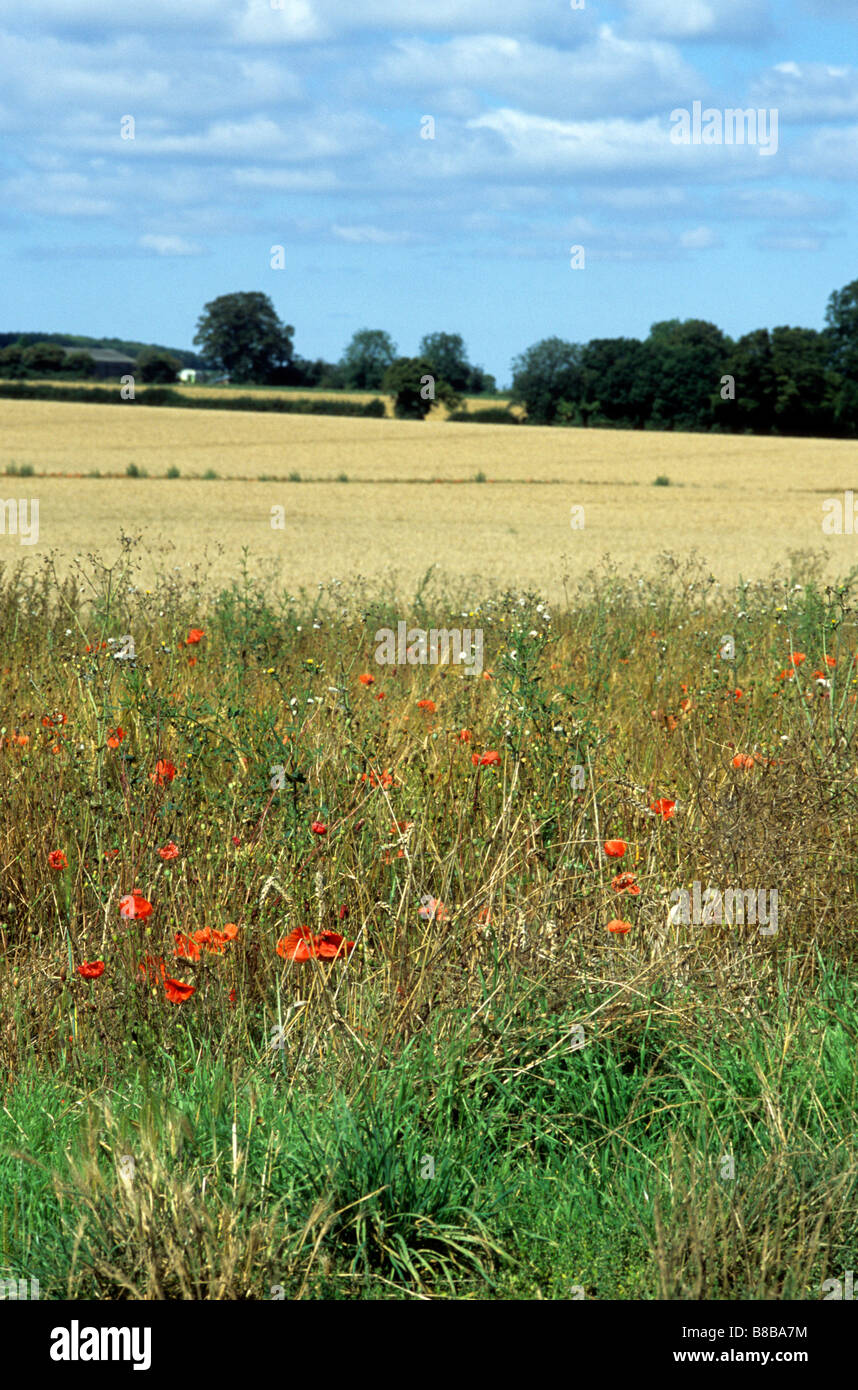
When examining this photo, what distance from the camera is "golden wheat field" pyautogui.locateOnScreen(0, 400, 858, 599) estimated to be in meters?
19.3

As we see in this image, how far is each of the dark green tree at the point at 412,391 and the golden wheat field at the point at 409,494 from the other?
1755mm

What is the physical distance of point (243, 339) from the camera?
9625cm

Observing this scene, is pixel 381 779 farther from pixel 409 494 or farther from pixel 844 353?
pixel 844 353

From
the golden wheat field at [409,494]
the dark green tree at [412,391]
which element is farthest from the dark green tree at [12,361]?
the dark green tree at [412,391]

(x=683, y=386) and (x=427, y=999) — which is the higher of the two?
(x=683, y=386)

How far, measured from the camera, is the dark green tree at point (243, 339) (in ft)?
311

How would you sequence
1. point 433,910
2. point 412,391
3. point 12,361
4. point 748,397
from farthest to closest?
point 12,361, point 748,397, point 412,391, point 433,910

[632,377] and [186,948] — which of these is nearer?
[186,948]

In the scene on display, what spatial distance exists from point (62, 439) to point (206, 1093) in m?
53.6

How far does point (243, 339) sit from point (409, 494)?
2553 inches

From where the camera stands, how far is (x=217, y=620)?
722cm

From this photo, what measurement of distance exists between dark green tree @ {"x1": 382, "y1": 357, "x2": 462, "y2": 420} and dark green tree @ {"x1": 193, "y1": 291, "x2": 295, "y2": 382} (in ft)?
64.5

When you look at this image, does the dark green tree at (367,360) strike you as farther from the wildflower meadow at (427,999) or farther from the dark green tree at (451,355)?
the wildflower meadow at (427,999)

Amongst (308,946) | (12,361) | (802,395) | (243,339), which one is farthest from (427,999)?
(243,339)
